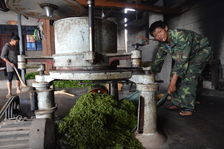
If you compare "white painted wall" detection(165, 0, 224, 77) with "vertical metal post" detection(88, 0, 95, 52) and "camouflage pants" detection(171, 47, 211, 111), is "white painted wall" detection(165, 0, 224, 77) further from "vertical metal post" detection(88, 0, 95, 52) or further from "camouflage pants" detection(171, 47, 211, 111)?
"vertical metal post" detection(88, 0, 95, 52)

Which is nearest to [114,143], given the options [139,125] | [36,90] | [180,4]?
[139,125]

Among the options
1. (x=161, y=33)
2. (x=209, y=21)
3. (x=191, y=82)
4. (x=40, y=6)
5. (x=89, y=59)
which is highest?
(x=209, y=21)

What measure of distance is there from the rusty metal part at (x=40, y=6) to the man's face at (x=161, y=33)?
1.34 m

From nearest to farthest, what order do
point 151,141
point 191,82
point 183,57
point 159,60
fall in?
point 151,141 → point 183,57 → point 191,82 → point 159,60

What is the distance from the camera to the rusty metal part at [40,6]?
1.86m

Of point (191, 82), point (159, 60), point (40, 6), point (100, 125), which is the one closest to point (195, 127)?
point (191, 82)

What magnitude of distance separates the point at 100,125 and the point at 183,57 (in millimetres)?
1866

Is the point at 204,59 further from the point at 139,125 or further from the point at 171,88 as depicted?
the point at 139,125

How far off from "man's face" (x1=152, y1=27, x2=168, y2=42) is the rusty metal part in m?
1.34

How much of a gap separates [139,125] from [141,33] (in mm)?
7857

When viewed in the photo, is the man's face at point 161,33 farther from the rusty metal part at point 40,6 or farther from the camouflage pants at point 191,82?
the rusty metal part at point 40,6

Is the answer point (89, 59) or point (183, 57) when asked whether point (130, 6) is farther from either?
point (89, 59)

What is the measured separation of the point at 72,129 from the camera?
1783 mm

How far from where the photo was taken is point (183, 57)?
273 cm
